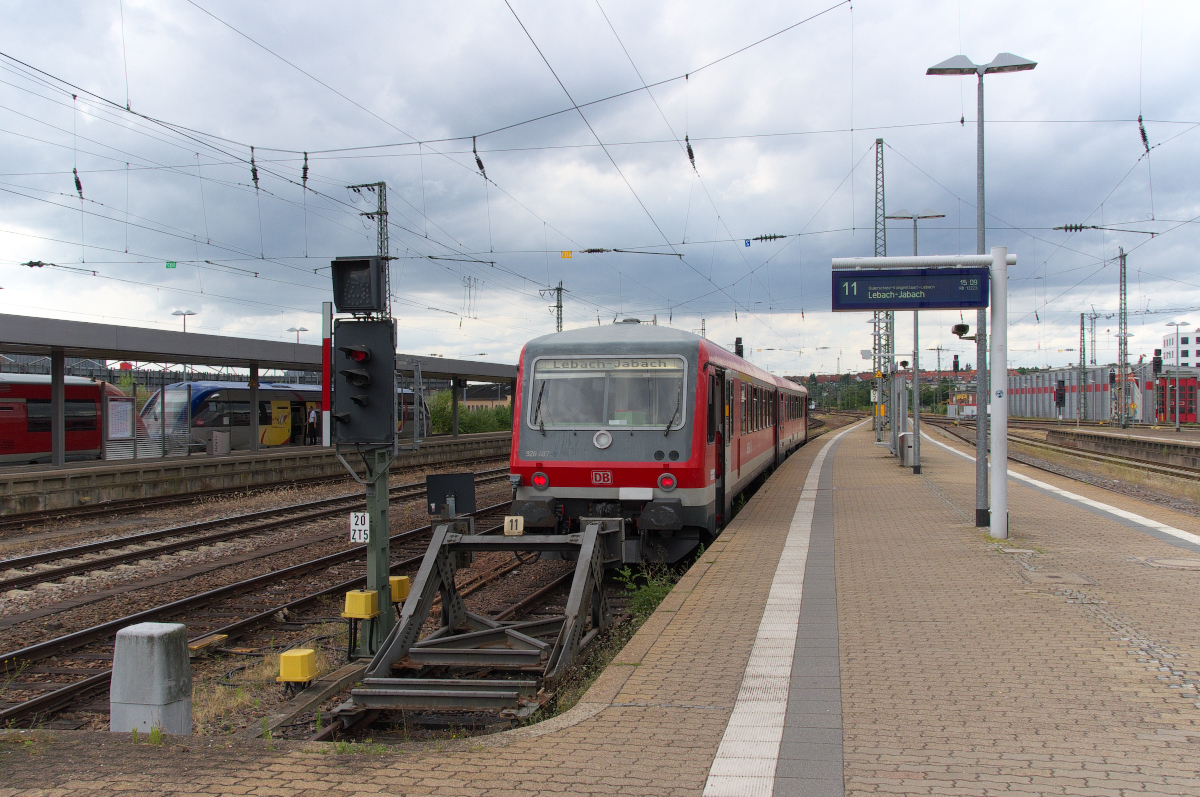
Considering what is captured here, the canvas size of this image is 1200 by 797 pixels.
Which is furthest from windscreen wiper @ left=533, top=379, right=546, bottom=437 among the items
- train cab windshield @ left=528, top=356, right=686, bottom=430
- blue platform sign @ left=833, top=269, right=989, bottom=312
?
blue platform sign @ left=833, top=269, right=989, bottom=312

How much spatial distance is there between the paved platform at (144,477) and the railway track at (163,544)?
310 centimetres

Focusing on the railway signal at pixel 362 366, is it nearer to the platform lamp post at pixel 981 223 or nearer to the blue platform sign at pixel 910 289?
the blue platform sign at pixel 910 289

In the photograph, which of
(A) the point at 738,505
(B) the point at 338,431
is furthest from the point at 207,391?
(B) the point at 338,431

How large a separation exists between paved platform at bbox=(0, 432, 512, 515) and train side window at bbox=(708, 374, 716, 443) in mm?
10725

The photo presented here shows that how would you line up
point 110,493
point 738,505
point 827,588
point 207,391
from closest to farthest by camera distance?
1. point 827,588
2. point 738,505
3. point 110,493
4. point 207,391

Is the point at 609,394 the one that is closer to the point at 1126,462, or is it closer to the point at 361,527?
the point at 361,527

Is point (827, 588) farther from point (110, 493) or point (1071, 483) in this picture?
point (110, 493)

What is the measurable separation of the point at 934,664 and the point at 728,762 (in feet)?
6.63

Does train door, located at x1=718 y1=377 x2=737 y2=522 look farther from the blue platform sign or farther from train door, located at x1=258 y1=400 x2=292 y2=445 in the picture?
train door, located at x1=258 y1=400 x2=292 y2=445

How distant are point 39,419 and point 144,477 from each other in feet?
24.2

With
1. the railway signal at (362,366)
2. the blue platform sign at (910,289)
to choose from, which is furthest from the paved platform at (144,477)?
the railway signal at (362,366)

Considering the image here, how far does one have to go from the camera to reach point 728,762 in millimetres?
3822

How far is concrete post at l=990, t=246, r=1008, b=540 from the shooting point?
33.5 ft

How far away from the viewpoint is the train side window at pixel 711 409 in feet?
34.0
